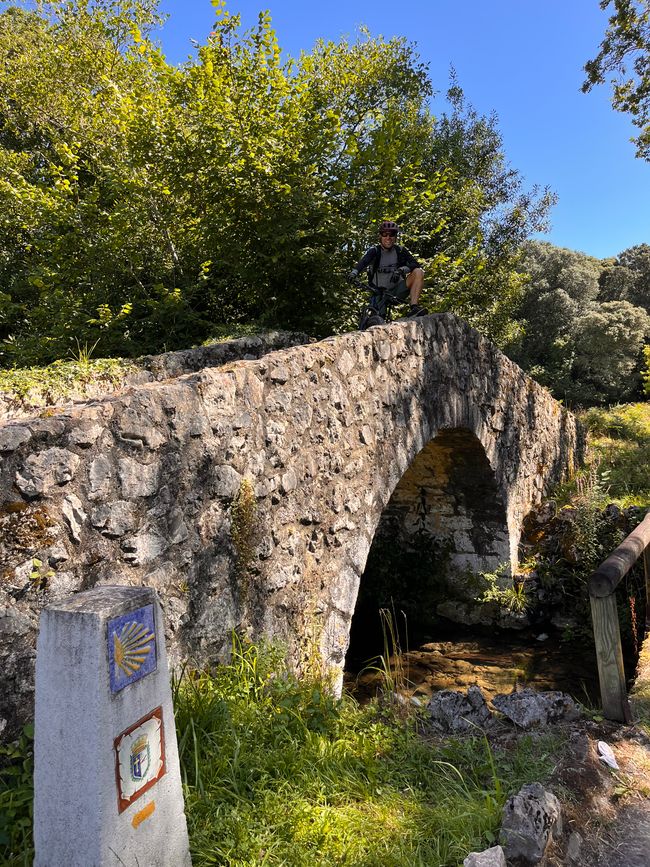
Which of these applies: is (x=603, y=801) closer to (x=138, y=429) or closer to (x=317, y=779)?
(x=317, y=779)

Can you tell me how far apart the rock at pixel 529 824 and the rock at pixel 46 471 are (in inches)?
79.5

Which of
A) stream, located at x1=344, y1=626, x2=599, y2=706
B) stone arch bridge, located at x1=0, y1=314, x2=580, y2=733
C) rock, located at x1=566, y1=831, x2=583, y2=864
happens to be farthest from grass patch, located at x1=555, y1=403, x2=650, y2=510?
rock, located at x1=566, y1=831, x2=583, y2=864

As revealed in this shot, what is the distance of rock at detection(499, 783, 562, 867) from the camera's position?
1.97m

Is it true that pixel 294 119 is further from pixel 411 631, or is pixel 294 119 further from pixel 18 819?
pixel 18 819

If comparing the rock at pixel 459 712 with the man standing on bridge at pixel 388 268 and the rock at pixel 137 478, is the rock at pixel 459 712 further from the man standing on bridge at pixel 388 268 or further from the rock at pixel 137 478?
the man standing on bridge at pixel 388 268

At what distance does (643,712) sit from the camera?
318cm

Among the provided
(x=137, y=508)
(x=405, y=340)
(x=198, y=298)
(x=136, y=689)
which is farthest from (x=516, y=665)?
(x=198, y=298)

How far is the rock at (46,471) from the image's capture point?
2.09 m

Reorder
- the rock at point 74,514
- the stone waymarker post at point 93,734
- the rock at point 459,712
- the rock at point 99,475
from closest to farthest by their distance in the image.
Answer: the stone waymarker post at point 93,734 < the rock at point 74,514 < the rock at point 99,475 < the rock at point 459,712

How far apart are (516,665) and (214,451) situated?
5.27 meters

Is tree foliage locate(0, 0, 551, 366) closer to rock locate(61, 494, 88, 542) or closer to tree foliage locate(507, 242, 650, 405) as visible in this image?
rock locate(61, 494, 88, 542)

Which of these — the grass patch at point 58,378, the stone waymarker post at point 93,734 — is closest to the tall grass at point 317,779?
the stone waymarker post at point 93,734

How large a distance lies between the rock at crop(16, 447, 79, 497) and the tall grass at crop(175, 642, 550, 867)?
3.44 ft

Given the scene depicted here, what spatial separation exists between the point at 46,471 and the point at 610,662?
9.35ft
